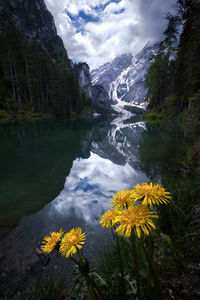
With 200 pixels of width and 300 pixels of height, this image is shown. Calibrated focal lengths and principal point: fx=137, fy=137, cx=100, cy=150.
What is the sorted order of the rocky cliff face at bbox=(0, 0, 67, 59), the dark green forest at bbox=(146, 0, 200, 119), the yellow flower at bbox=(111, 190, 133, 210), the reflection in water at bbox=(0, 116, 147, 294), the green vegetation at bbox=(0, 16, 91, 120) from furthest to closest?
the rocky cliff face at bbox=(0, 0, 67, 59)
the green vegetation at bbox=(0, 16, 91, 120)
the dark green forest at bbox=(146, 0, 200, 119)
the reflection in water at bbox=(0, 116, 147, 294)
the yellow flower at bbox=(111, 190, 133, 210)

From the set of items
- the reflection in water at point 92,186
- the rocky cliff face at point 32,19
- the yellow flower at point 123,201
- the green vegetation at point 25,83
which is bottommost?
the reflection in water at point 92,186

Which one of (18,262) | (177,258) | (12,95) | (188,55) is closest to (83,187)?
(18,262)

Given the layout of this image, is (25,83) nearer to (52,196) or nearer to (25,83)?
(25,83)

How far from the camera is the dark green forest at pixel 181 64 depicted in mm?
16969

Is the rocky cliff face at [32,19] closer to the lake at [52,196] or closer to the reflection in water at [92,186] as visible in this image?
the lake at [52,196]

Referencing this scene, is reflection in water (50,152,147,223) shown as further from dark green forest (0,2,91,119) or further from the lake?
dark green forest (0,2,91,119)

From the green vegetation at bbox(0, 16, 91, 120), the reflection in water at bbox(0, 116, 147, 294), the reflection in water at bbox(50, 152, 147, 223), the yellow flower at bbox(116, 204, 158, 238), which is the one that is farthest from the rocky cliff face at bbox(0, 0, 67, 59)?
the yellow flower at bbox(116, 204, 158, 238)

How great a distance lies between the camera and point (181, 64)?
88.3 ft

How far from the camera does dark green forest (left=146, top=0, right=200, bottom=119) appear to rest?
16969mm

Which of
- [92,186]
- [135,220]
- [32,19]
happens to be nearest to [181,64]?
[92,186]

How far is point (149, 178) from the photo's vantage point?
6.78 metres

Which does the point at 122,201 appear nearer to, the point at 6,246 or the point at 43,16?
the point at 6,246

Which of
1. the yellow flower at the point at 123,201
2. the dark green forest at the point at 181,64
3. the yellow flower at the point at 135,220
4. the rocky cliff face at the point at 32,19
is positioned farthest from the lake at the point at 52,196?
the rocky cliff face at the point at 32,19

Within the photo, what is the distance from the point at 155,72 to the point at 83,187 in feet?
137
